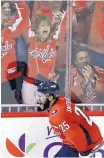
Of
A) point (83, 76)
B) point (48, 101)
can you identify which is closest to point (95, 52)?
point (83, 76)

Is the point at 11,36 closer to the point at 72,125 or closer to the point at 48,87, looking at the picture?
the point at 48,87

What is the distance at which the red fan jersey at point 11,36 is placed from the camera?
4.34 m

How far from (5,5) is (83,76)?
2.64ft

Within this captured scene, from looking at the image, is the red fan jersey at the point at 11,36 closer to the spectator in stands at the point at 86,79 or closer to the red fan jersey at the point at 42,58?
the red fan jersey at the point at 42,58

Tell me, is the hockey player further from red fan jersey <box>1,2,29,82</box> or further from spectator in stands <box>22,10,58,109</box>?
red fan jersey <box>1,2,29,82</box>

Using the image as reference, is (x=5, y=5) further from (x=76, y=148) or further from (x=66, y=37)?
(x=76, y=148)

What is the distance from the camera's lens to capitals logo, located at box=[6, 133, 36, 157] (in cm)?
437

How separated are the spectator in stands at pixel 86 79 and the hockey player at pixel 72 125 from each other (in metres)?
0.24

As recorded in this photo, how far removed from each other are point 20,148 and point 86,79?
732 millimetres

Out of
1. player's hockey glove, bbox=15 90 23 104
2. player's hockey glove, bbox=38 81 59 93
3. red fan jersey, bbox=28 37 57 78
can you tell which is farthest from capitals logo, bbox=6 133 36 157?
red fan jersey, bbox=28 37 57 78

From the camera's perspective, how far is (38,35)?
4.39 metres

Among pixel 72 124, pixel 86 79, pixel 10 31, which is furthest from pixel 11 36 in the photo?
pixel 72 124

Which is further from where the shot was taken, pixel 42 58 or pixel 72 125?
pixel 42 58

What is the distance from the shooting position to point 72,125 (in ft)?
13.7
